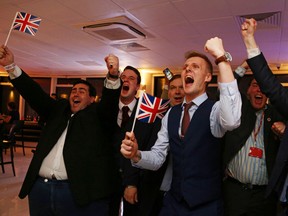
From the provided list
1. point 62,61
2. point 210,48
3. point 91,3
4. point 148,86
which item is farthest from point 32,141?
point 210,48

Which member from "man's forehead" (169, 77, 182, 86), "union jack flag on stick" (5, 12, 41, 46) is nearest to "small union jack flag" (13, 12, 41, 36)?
"union jack flag on stick" (5, 12, 41, 46)

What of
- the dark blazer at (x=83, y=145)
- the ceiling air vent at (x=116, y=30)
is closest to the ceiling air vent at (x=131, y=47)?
the ceiling air vent at (x=116, y=30)

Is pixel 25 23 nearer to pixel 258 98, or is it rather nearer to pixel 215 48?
pixel 215 48

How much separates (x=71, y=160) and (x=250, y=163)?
1.27 metres

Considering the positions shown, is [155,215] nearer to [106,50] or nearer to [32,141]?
[106,50]

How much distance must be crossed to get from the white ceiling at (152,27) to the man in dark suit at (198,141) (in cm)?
247

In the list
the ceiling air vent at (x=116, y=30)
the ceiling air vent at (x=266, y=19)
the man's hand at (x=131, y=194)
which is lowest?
the man's hand at (x=131, y=194)

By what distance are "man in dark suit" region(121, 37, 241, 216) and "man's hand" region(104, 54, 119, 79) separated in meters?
0.48

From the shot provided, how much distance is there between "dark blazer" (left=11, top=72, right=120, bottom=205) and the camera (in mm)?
1899

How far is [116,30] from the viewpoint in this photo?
5.01 m

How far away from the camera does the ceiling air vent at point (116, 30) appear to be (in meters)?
4.62

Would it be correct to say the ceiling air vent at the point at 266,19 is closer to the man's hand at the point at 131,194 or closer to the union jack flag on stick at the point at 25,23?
the union jack flag on stick at the point at 25,23

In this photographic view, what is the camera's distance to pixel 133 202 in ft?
6.54

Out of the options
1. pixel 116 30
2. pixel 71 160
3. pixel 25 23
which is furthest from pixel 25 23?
pixel 116 30
